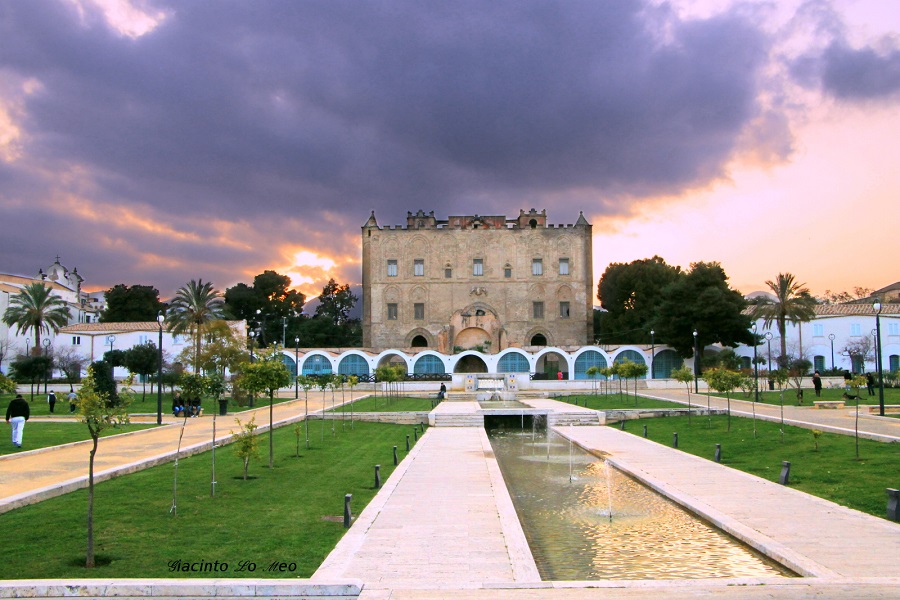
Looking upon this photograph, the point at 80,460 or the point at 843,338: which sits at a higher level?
the point at 843,338

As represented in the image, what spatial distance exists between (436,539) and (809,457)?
31.4 feet

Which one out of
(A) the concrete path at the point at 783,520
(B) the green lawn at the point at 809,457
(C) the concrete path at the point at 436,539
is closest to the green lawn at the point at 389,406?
(B) the green lawn at the point at 809,457

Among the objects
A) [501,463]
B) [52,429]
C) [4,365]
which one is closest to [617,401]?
[501,463]

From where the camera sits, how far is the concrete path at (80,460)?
1071 centimetres

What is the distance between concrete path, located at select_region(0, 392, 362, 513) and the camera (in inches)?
422

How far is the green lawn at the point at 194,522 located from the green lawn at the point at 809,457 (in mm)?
6912

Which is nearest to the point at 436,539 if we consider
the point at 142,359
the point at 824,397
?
the point at 824,397

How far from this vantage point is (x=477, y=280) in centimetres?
6412

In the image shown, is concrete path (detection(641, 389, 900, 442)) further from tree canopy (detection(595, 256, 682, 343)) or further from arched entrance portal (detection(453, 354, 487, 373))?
tree canopy (detection(595, 256, 682, 343))

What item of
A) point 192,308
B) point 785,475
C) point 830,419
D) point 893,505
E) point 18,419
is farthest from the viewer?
point 192,308

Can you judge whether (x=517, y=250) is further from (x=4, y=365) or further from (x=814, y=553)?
(x=814, y=553)

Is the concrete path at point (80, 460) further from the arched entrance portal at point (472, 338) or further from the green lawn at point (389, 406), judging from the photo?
the arched entrance portal at point (472, 338)

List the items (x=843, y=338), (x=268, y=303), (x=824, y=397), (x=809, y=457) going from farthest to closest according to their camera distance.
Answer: (x=268, y=303)
(x=843, y=338)
(x=824, y=397)
(x=809, y=457)

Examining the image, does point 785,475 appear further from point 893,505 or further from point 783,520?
point 783,520
